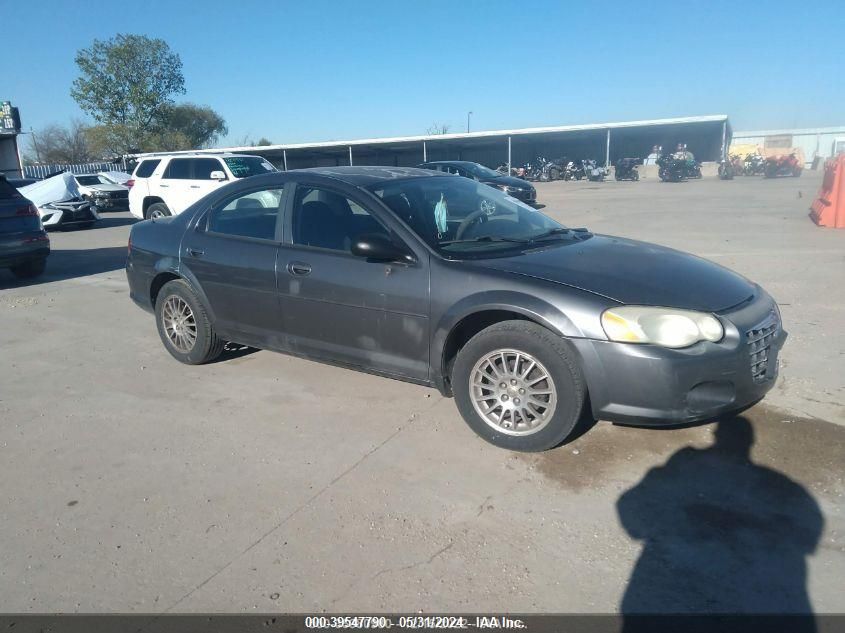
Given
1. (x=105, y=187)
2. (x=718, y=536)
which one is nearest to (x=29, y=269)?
(x=718, y=536)

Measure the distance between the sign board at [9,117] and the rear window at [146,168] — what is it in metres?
30.4

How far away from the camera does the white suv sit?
14.6m

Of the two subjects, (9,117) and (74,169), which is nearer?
(74,169)

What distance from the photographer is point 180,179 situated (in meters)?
14.8

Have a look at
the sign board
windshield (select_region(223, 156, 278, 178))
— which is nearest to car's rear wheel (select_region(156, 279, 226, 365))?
windshield (select_region(223, 156, 278, 178))

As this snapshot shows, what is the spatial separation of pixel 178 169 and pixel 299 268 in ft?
39.5

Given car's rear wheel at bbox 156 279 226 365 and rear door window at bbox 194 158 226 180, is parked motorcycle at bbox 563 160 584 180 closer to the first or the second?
rear door window at bbox 194 158 226 180

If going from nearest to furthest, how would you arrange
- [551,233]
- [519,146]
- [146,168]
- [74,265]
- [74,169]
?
1. [551,233]
2. [74,265]
3. [146,168]
4. [74,169]
5. [519,146]

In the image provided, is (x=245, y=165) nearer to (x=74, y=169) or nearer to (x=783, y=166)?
(x=74, y=169)

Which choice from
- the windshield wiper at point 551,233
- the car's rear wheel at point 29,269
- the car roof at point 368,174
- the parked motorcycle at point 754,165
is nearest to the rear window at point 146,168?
the car's rear wheel at point 29,269

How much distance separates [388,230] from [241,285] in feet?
4.49

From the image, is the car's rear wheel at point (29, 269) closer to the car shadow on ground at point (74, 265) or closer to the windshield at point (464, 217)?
the car shadow on ground at point (74, 265)

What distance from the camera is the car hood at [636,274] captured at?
3.51 meters

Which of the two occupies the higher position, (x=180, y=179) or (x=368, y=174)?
(x=368, y=174)
